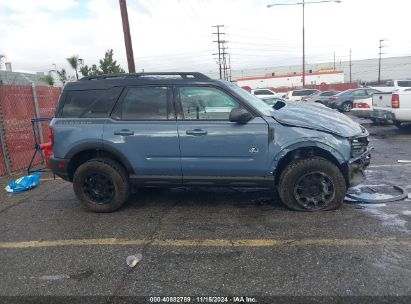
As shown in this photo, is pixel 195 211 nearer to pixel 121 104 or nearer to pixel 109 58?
pixel 121 104

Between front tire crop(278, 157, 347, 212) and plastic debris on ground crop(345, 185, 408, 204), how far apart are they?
55cm

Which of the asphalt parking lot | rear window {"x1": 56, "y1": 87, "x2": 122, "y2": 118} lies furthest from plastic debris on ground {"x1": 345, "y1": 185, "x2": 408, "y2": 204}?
rear window {"x1": 56, "y1": 87, "x2": 122, "y2": 118}

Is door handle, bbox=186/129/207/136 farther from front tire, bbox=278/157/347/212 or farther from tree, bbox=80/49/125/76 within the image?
tree, bbox=80/49/125/76

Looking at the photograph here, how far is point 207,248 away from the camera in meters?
3.87

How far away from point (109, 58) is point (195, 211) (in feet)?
98.6

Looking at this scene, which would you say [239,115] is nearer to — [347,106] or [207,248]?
[207,248]

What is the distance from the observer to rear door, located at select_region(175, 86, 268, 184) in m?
4.64

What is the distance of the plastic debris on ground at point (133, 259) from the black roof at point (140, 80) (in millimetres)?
2287

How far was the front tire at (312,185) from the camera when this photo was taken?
15.1 feet

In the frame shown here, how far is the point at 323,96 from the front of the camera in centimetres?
2684

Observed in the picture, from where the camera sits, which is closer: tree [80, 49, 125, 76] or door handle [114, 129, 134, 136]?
door handle [114, 129, 134, 136]

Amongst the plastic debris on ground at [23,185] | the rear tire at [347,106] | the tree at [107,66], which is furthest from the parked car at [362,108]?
the tree at [107,66]

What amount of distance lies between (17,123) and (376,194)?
24.5 feet

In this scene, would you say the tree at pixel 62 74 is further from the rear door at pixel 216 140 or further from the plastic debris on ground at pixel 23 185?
the rear door at pixel 216 140
